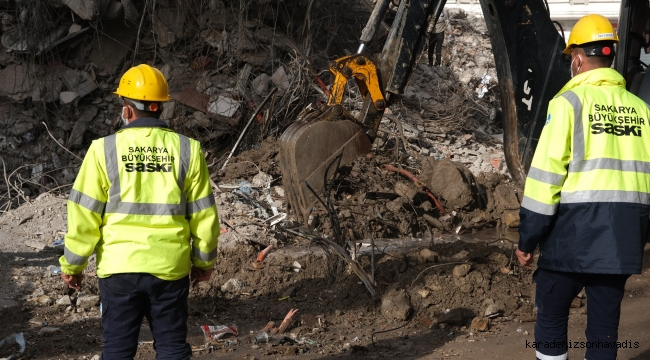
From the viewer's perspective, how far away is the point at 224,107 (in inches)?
398

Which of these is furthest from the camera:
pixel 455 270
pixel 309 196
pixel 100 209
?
pixel 309 196

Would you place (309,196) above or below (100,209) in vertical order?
below

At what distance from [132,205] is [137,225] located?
0.10 metres

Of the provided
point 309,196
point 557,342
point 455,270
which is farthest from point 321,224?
point 557,342

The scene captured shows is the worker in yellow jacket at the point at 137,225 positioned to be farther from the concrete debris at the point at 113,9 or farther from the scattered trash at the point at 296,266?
the concrete debris at the point at 113,9

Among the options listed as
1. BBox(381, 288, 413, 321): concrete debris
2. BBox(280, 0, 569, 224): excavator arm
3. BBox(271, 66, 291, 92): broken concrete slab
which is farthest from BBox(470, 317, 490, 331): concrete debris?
BBox(271, 66, 291, 92): broken concrete slab

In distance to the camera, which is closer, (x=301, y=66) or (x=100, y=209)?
(x=100, y=209)

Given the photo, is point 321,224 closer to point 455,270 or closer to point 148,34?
point 455,270

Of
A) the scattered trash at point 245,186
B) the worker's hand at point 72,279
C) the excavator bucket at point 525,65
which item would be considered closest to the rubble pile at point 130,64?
the scattered trash at point 245,186

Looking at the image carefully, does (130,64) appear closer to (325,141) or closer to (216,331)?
(325,141)

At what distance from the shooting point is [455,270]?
5.91 metres

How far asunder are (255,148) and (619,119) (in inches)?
253

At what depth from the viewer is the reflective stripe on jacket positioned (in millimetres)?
3516

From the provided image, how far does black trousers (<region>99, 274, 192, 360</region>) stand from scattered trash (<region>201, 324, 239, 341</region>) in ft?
4.87
